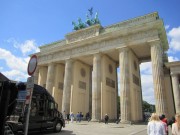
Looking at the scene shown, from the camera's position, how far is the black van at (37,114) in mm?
9742

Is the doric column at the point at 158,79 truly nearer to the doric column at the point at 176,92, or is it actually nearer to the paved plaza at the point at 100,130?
the doric column at the point at 176,92

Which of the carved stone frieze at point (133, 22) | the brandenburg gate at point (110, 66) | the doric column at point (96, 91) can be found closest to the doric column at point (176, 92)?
the brandenburg gate at point (110, 66)

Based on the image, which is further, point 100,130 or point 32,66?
point 100,130

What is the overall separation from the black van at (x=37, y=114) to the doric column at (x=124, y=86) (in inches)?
467

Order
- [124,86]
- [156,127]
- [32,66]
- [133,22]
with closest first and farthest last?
[156,127]
[32,66]
[124,86]
[133,22]

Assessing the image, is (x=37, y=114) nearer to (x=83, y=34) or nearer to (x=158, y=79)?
(x=158, y=79)

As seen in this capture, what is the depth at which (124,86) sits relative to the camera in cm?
2402

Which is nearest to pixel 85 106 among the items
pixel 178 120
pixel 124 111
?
pixel 124 111

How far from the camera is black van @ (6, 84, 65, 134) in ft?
32.0

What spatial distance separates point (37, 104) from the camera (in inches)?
444

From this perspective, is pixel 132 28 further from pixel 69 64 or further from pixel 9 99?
pixel 9 99

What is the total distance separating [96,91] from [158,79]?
351 inches

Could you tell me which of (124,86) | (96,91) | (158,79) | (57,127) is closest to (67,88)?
(96,91)

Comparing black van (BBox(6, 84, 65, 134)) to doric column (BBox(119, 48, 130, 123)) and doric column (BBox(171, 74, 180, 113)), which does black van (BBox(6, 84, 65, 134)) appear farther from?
doric column (BBox(171, 74, 180, 113))
